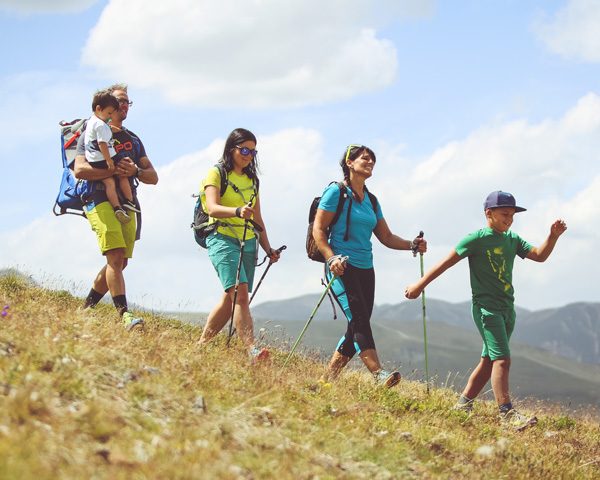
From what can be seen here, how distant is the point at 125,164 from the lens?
9.29 m

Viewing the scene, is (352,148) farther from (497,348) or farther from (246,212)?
(497,348)

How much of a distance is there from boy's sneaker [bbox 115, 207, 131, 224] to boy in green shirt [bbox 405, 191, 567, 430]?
347 centimetres

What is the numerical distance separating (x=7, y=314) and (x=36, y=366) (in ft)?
4.11

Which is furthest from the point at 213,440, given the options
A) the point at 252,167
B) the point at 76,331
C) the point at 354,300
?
the point at 252,167

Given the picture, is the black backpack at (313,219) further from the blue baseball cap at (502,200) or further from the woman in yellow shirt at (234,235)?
the blue baseball cap at (502,200)

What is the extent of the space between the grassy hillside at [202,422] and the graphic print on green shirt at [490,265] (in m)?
1.39

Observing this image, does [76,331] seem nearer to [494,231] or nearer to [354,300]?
[354,300]

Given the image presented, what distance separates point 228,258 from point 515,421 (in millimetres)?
3800

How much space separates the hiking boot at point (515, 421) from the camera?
28.3ft

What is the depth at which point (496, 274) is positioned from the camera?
9.02 meters

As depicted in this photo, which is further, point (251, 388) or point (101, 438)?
point (251, 388)

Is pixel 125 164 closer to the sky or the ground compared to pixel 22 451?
closer to the sky

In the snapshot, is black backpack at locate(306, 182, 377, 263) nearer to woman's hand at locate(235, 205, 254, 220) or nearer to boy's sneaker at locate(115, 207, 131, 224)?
woman's hand at locate(235, 205, 254, 220)

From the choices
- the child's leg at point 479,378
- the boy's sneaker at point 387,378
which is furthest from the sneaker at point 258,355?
the child's leg at point 479,378
